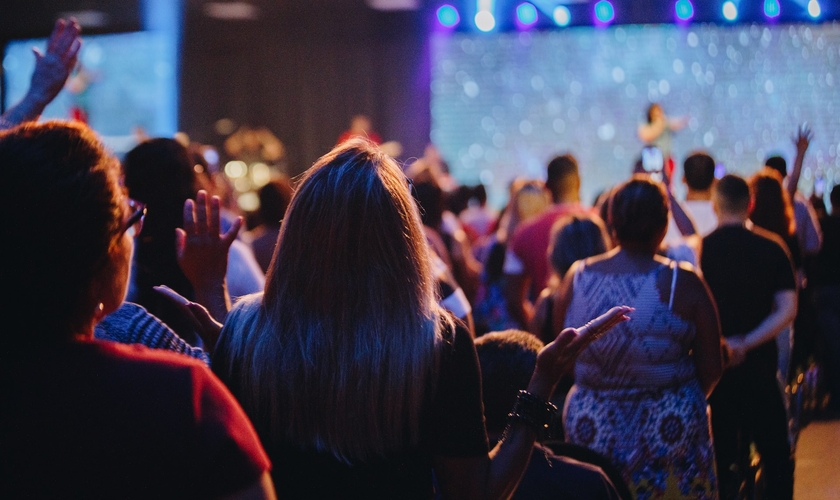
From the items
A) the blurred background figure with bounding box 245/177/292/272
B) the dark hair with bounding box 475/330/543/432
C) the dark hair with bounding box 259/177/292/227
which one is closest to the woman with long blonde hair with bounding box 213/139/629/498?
the dark hair with bounding box 475/330/543/432

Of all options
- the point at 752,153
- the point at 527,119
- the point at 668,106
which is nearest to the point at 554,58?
the point at 527,119

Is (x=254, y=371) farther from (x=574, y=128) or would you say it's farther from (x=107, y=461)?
(x=574, y=128)

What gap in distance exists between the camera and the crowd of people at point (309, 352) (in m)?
0.92

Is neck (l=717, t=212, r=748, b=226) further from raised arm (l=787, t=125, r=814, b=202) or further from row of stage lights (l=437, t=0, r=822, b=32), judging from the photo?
row of stage lights (l=437, t=0, r=822, b=32)

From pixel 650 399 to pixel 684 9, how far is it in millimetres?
7408

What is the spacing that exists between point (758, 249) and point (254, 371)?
270cm

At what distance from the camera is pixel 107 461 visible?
0.91 metres

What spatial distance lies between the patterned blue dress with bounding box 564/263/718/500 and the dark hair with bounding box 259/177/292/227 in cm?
229

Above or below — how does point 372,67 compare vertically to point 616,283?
above

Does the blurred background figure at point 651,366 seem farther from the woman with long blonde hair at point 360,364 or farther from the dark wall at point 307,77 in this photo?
the dark wall at point 307,77

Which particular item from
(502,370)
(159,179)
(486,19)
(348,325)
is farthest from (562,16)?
(348,325)

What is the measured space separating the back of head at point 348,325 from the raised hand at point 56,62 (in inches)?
49.8

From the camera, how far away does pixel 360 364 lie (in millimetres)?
1386

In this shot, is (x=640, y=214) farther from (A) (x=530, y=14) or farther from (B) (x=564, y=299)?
(A) (x=530, y=14)
